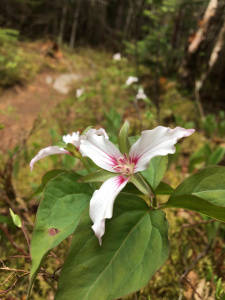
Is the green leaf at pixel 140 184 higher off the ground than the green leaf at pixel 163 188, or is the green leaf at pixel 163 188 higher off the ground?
the green leaf at pixel 140 184

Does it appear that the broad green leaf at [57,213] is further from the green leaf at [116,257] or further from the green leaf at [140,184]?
the green leaf at [140,184]

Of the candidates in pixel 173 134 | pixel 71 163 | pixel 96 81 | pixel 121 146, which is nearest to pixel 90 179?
pixel 121 146

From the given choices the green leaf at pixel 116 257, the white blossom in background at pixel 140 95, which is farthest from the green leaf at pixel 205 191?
the white blossom in background at pixel 140 95

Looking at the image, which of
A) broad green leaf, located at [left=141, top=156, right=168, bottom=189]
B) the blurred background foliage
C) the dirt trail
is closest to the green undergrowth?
the blurred background foliage

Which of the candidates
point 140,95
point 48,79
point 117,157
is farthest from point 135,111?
point 117,157

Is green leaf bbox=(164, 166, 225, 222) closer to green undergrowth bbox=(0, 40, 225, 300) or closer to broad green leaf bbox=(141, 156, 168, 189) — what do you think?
broad green leaf bbox=(141, 156, 168, 189)

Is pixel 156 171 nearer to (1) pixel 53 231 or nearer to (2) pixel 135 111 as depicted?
(1) pixel 53 231

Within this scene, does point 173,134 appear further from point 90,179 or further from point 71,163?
point 71,163
